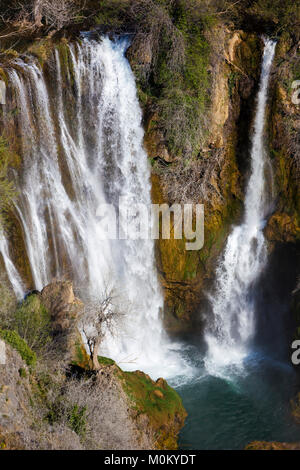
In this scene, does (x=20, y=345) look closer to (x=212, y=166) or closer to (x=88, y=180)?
(x=88, y=180)

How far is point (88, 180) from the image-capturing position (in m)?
16.8

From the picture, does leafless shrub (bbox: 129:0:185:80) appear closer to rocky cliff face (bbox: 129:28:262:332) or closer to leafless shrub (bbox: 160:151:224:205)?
rocky cliff face (bbox: 129:28:262:332)

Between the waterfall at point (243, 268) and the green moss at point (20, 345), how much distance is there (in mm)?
8210

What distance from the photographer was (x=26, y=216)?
15.1 meters

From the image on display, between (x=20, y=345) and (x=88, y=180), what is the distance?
23.7 ft

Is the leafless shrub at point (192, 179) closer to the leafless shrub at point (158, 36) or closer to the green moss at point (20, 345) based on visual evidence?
the leafless shrub at point (158, 36)

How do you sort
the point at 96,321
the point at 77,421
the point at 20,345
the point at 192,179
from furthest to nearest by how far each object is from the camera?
1. the point at 192,179
2. the point at 96,321
3. the point at 20,345
4. the point at 77,421

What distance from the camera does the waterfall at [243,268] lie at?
58.9 ft

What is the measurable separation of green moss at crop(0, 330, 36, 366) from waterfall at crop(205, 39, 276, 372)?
26.9ft

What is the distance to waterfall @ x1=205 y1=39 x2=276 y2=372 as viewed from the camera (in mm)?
17953

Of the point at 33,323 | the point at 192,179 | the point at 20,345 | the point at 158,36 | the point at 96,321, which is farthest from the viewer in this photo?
the point at 192,179

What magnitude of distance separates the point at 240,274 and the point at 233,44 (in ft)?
31.4

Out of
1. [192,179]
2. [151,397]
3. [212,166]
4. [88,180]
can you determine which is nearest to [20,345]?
[151,397]

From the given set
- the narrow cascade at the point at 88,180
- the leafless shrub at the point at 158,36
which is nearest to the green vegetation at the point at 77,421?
the narrow cascade at the point at 88,180
